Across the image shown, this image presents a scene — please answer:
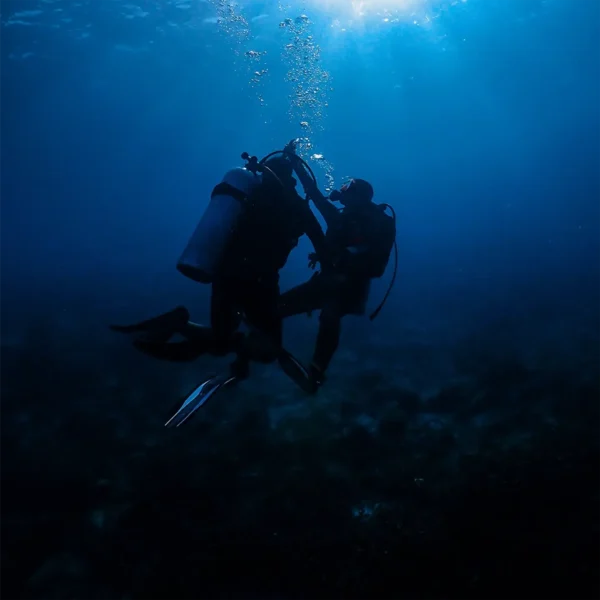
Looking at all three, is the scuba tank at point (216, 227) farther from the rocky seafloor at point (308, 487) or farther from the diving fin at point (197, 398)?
the rocky seafloor at point (308, 487)

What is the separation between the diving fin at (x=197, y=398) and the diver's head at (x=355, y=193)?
2153mm

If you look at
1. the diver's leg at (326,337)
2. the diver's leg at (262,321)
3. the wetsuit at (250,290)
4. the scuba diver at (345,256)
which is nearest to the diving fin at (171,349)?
the wetsuit at (250,290)

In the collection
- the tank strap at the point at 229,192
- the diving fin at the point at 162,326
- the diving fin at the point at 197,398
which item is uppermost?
the tank strap at the point at 229,192

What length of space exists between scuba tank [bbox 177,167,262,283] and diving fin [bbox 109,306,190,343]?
1.23 feet

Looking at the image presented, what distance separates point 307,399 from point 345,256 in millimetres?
6264

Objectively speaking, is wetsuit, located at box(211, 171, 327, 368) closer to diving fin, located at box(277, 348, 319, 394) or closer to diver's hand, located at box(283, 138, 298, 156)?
diving fin, located at box(277, 348, 319, 394)

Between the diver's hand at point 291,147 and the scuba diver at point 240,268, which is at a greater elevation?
the diver's hand at point 291,147

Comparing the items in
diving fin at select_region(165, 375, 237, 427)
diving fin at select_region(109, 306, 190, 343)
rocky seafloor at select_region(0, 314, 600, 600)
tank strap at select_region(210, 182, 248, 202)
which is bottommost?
rocky seafloor at select_region(0, 314, 600, 600)

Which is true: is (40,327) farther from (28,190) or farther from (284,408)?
(28,190)

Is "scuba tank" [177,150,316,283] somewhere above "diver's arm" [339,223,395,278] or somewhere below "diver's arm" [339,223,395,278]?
above

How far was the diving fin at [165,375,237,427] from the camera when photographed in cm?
395

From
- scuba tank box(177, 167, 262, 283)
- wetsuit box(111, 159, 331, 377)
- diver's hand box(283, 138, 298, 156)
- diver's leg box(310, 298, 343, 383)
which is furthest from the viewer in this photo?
diver's hand box(283, 138, 298, 156)

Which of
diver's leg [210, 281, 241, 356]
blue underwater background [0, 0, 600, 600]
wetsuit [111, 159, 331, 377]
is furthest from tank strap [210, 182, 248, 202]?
blue underwater background [0, 0, 600, 600]

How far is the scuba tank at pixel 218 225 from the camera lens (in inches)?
136
